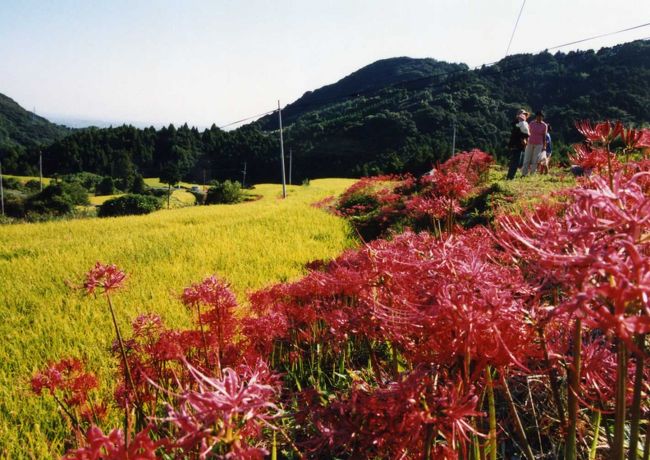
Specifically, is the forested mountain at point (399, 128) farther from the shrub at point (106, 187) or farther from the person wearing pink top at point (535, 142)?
the person wearing pink top at point (535, 142)

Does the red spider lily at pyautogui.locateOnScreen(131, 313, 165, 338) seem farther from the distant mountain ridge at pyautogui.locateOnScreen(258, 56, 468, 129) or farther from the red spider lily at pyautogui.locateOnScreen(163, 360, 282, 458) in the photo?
the distant mountain ridge at pyautogui.locateOnScreen(258, 56, 468, 129)

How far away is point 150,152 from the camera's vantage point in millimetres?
90625

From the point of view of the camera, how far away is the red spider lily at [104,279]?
1739 millimetres

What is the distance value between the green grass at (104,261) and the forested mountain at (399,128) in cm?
3663

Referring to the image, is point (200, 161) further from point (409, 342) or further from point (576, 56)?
point (409, 342)

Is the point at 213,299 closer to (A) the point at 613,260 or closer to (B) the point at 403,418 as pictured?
(B) the point at 403,418

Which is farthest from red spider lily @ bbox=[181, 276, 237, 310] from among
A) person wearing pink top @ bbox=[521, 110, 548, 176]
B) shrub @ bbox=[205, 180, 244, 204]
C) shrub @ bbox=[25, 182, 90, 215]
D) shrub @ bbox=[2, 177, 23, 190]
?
shrub @ bbox=[2, 177, 23, 190]

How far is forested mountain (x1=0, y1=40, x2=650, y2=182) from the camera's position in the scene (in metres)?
52.8

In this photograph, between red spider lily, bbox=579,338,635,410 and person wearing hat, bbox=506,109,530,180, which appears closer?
red spider lily, bbox=579,338,635,410

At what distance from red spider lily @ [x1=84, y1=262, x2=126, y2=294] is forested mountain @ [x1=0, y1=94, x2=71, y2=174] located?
468ft

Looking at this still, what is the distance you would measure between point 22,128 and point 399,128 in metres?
132

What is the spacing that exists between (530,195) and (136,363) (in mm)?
6646

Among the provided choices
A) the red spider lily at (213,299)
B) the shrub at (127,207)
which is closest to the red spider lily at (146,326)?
the red spider lily at (213,299)

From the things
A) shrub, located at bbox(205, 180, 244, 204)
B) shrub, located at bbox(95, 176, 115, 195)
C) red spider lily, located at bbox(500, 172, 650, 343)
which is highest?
shrub, located at bbox(95, 176, 115, 195)
